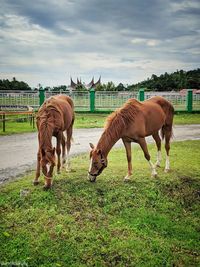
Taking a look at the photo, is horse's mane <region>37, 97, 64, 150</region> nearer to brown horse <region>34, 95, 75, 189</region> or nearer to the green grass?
brown horse <region>34, 95, 75, 189</region>

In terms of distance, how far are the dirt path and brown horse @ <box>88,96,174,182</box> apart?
2.45 meters

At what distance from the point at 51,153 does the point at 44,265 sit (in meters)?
2.18

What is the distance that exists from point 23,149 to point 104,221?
6.39 metres

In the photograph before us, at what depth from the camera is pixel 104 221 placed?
5.45 metres

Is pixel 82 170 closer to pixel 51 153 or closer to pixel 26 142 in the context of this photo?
pixel 51 153

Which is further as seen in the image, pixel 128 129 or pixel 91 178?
pixel 128 129

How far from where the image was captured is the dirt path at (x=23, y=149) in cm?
825

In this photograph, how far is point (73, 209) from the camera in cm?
573

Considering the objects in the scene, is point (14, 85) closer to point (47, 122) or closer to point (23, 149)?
point (23, 149)

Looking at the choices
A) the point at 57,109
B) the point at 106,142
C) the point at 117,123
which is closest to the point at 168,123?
the point at 117,123

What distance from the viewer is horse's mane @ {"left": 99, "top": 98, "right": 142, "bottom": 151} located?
264 inches

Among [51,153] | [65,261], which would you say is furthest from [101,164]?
[65,261]

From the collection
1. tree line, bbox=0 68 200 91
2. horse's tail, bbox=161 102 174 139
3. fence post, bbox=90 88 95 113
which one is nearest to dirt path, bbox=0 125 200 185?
horse's tail, bbox=161 102 174 139

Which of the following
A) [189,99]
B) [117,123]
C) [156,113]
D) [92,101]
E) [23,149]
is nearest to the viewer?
[117,123]
